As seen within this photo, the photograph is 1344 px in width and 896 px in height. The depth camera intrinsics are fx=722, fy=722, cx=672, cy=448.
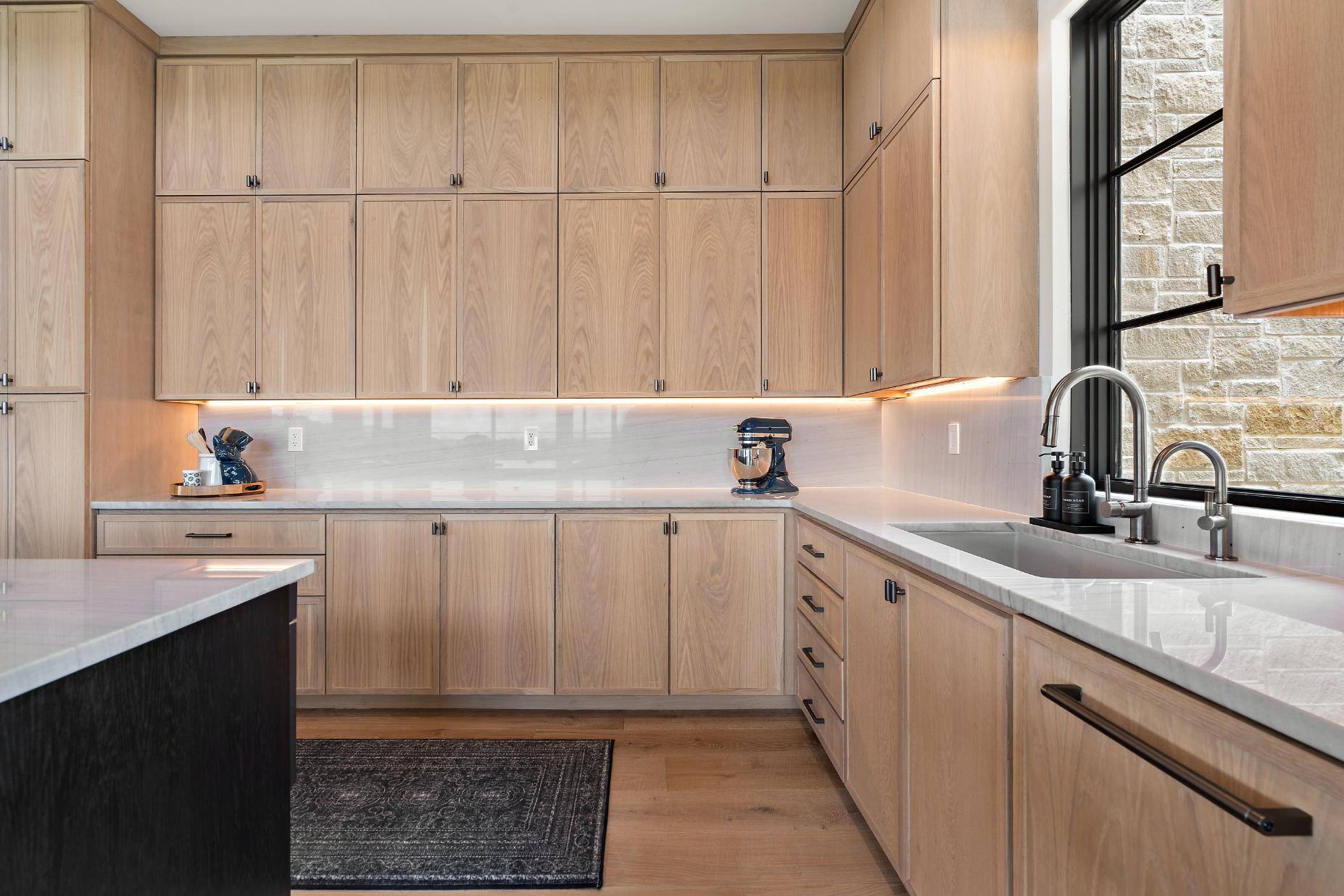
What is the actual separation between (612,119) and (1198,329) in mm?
2332

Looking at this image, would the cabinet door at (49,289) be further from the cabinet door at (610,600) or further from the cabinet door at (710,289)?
the cabinet door at (710,289)

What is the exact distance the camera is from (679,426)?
3.39 m

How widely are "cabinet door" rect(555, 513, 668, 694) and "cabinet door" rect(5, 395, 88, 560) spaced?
1.86m

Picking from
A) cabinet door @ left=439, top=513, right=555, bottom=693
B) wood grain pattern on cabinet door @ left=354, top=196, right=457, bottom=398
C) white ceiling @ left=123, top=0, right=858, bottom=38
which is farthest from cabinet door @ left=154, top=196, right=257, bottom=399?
cabinet door @ left=439, top=513, right=555, bottom=693

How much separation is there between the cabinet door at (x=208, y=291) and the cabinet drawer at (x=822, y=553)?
7.95 feet

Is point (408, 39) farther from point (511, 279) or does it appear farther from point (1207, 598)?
point (1207, 598)

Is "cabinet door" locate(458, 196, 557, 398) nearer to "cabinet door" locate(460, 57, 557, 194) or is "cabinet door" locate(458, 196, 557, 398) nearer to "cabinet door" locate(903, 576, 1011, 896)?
"cabinet door" locate(460, 57, 557, 194)

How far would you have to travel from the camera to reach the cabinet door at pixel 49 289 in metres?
2.77

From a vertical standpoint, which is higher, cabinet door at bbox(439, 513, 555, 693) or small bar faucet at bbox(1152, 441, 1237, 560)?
small bar faucet at bbox(1152, 441, 1237, 560)

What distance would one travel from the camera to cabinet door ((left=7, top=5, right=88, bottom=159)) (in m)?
2.78

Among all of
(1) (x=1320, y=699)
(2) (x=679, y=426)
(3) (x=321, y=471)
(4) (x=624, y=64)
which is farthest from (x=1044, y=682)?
(3) (x=321, y=471)

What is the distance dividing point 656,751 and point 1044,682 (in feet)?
5.78

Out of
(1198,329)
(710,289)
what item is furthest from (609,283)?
(1198,329)

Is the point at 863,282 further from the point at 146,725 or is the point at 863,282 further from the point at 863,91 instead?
the point at 146,725
